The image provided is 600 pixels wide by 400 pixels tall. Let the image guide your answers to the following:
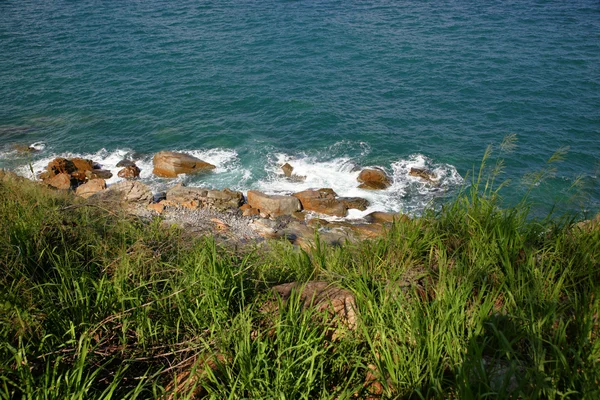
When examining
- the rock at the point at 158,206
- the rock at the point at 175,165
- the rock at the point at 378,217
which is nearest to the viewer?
the rock at the point at 158,206

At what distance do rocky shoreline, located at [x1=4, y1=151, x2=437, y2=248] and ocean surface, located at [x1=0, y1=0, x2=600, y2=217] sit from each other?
697 mm

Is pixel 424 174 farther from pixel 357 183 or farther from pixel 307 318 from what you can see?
pixel 307 318

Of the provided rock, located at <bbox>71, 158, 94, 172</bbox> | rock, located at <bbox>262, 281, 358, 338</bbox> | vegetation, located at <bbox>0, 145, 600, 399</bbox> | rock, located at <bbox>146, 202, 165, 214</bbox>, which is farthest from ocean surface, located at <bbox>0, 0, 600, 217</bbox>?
rock, located at <bbox>262, 281, 358, 338</bbox>

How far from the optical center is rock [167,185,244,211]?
66.0 feet

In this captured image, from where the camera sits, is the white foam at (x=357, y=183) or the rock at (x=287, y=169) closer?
the white foam at (x=357, y=183)

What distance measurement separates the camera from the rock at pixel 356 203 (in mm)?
20594

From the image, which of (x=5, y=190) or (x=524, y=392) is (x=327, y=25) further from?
(x=524, y=392)

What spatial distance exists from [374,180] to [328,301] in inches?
668

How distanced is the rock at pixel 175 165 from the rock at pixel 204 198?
2440 millimetres

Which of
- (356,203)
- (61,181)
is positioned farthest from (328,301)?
(61,181)

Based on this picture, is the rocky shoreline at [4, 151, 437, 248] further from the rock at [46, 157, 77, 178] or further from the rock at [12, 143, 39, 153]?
the rock at [12, 143, 39, 153]

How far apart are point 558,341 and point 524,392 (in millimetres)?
735

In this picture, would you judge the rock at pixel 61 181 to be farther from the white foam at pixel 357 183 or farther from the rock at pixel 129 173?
the white foam at pixel 357 183

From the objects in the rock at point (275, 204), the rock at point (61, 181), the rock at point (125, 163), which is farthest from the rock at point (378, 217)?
the rock at point (61, 181)
